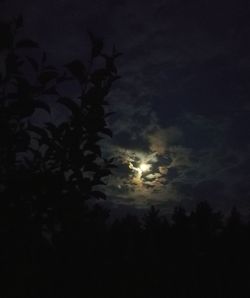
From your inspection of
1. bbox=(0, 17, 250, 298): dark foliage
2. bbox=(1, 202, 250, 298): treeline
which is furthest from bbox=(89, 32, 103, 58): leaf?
bbox=(1, 202, 250, 298): treeline

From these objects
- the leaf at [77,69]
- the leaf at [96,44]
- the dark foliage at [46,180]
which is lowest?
the dark foliage at [46,180]

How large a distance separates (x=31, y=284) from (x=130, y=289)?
12547mm

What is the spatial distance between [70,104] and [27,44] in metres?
0.86

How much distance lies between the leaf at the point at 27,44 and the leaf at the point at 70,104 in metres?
0.69

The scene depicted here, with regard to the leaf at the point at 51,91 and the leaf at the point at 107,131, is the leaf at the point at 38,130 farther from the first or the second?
the leaf at the point at 107,131

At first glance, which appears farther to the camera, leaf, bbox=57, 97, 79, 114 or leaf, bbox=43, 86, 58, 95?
leaf, bbox=57, 97, 79, 114

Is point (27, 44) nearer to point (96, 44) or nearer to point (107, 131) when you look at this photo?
point (96, 44)

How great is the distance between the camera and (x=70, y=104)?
4578 millimetres

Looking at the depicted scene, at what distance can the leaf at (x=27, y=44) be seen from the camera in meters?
4.01

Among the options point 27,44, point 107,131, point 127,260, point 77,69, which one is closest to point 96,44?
point 77,69

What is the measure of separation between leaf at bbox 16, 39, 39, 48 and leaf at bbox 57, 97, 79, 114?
0.69 meters

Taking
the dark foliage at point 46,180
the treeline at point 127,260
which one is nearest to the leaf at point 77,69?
the dark foliage at point 46,180

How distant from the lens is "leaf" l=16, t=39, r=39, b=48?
13.2ft

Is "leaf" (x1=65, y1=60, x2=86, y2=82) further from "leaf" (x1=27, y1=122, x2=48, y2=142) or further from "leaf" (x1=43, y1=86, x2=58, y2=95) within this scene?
"leaf" (x1=27, y1=122, x2=48, y2=142)
